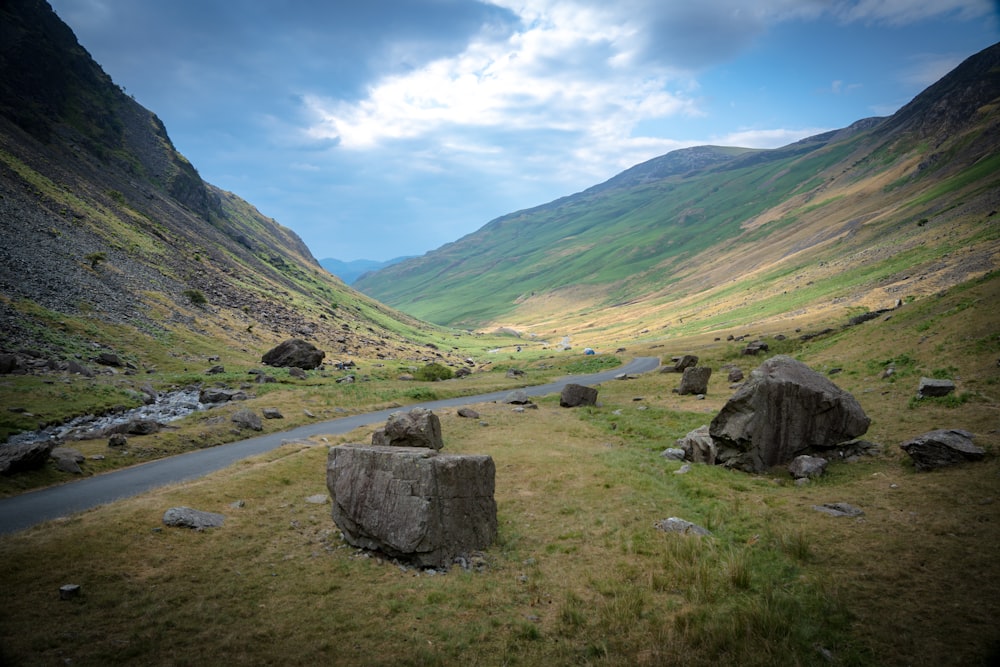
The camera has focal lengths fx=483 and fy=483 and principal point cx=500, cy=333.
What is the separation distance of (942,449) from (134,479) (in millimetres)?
40147

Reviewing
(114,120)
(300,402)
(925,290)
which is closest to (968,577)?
(300,402)

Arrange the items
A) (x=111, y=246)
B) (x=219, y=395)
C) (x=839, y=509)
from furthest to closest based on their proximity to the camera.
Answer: (x=111, y=246) → (x=219, y=395) → (x=839, y=509)

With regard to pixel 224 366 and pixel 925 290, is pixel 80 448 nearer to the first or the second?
pixel 224 366

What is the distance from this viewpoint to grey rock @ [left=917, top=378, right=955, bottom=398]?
27.5m

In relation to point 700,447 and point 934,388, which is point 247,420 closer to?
point 700,447

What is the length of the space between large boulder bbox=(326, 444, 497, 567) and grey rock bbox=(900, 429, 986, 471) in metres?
18.3

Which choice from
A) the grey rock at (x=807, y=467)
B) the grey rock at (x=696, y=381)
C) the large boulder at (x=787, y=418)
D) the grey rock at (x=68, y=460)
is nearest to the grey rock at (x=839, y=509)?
the grey rock at (x=807, y=467)

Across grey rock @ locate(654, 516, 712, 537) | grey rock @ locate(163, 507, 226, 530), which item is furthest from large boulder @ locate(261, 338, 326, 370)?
grey rock @ locate(654, 516, 712, 537)

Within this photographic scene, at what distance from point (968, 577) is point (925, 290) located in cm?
7573

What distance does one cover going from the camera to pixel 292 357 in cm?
6956

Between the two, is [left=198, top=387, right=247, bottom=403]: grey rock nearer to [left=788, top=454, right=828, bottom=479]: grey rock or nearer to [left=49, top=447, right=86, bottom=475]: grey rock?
[left=49, top=447, right=86, bottom=475]: grey rock

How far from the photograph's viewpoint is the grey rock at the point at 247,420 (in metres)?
40.0

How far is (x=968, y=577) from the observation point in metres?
12.9

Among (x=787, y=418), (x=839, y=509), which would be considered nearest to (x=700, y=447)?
(x=787, y=418)
